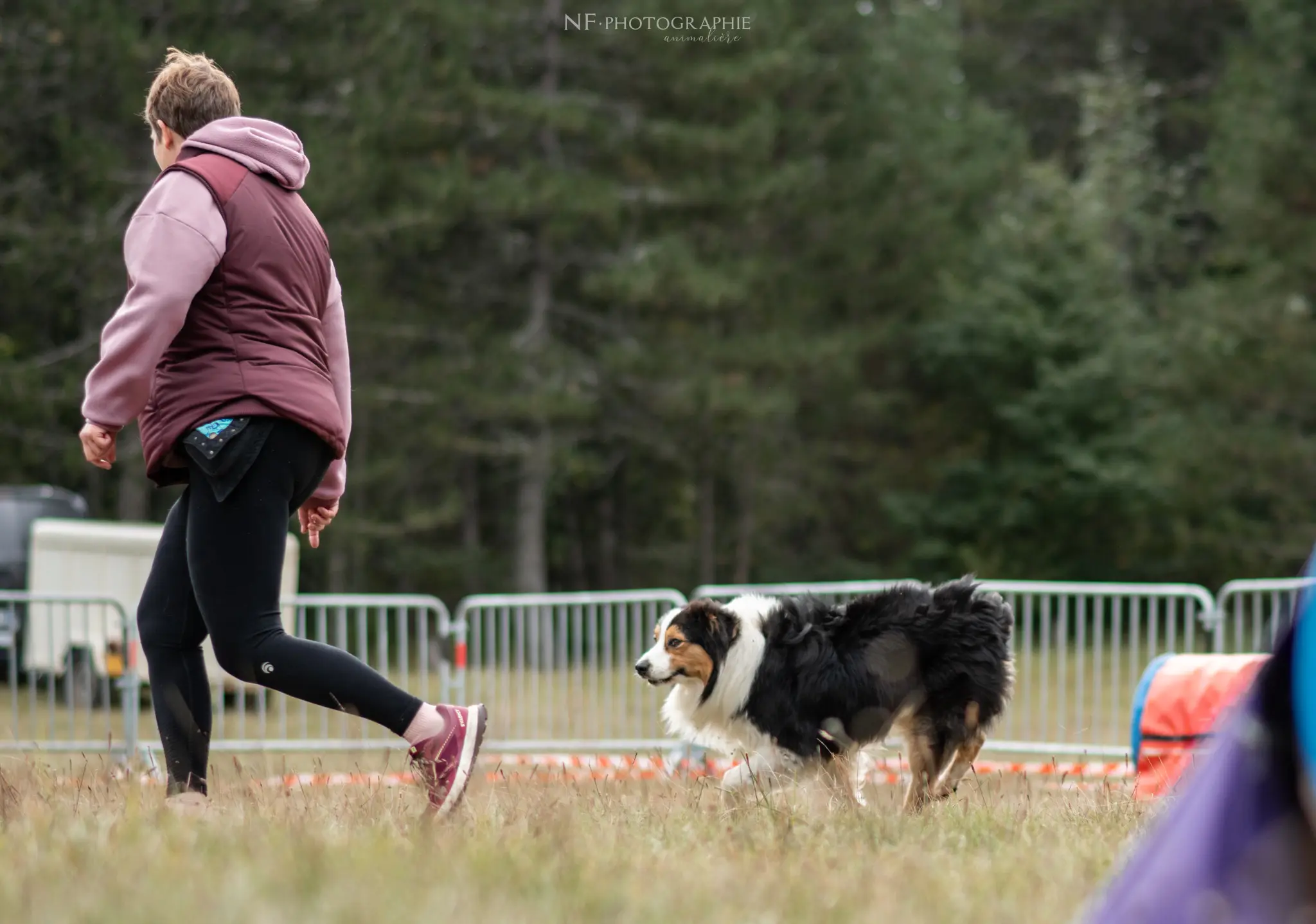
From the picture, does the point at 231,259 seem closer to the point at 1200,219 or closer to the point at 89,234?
the point at 89,234

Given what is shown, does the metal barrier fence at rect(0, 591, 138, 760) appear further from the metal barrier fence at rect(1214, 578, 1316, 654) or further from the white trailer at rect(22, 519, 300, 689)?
the metal barrier fence at rect(1214, 578, 1316, 654)

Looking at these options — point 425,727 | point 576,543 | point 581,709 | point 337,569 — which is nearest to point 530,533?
point 337,569

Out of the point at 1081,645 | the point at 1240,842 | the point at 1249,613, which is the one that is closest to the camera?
the point at 1240,842

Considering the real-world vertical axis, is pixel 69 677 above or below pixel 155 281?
below

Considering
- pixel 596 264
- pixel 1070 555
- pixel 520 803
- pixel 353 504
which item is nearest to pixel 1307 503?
pixel 1070 555

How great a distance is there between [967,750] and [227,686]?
7.70m

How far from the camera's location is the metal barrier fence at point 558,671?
10.1m

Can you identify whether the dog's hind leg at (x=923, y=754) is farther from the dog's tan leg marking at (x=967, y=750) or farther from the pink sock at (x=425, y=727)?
the pink sock at (x=425, y=727)

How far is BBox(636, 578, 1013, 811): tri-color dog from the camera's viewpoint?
5352 millimetres

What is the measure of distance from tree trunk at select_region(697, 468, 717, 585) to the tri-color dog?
18893mm

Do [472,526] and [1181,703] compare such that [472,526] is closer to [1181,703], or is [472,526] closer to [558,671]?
[558,671]

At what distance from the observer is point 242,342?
3.60 meters

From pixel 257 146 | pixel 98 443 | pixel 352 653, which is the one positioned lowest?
pixel 352 653

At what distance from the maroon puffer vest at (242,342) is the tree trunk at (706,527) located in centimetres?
2083
